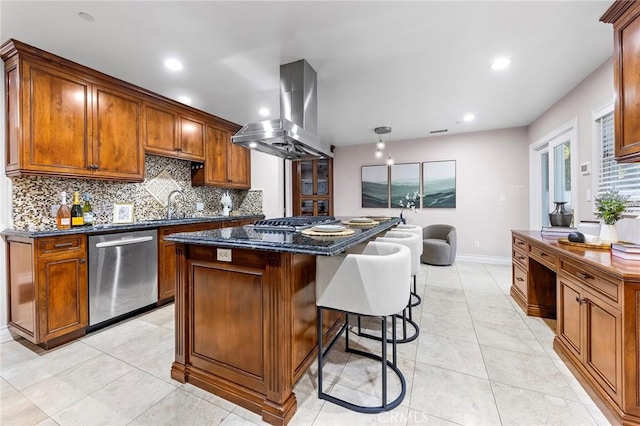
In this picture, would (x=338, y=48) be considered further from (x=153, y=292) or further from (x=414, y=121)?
(x=153, y=292)

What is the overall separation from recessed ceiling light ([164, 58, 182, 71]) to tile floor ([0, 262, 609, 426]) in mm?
2452

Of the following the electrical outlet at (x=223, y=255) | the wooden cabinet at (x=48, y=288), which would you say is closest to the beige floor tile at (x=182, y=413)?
the electrical outlet at (x=223, y=255)

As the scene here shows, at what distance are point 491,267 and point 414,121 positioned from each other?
2836 millimetres

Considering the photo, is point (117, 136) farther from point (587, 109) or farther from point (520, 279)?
point (587, 109)

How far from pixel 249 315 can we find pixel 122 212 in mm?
2435

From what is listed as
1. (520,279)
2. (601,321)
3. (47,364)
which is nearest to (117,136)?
(47,364)

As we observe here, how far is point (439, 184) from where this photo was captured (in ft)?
16.9

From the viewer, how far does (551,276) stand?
258 centimetres

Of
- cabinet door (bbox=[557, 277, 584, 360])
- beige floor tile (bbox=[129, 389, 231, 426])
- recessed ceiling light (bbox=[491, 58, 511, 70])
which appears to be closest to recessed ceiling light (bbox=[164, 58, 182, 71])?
beige floor tile (bbox=[129, 389, 231, 426])

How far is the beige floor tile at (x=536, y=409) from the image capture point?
1357mm

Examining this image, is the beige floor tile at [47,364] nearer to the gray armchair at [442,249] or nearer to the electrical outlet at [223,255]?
the electrical outlet at [223,255]

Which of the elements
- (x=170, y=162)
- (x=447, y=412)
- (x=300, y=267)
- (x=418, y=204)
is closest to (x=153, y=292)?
(x=170, y=162)

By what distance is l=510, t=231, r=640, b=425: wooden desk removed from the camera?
1260 mm

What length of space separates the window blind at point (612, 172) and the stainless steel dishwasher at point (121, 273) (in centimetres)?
420
